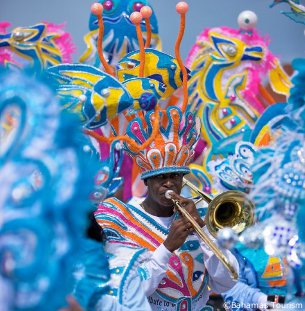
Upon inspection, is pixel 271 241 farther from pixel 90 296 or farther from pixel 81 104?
pixel 81 104

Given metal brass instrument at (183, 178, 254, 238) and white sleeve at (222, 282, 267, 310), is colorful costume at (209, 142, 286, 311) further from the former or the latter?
metal brass instrument at (183, 178, 254, 238)

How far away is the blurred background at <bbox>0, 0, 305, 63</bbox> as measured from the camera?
7.54 m

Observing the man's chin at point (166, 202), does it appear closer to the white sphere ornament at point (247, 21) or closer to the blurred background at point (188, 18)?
the white sphere ornament at point (247, 21)

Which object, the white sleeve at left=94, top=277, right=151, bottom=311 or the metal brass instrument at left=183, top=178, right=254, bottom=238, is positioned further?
the metal brass instrument at left=183, top=178, right=254, bottom=238

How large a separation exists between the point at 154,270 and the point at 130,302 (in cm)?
66

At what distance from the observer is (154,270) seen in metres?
3.64

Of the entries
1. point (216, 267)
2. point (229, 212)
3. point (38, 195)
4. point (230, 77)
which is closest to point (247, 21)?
point (230, 77)

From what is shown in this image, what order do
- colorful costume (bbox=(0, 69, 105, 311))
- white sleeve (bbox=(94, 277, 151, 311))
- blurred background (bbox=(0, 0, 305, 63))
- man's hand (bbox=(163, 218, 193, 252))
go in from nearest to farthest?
colorful costume (bbox=(0, 69, 105, 311)) < white sleeve (bbox=(94, 277, 151, 311)) < man's hand (bbox=(163, 218, 193, 252)) < blurred background (bbox=(0, 0, 305, 63))

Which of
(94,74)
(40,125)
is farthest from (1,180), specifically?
(94,74)

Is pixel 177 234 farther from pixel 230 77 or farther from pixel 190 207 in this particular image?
pixel 230 77

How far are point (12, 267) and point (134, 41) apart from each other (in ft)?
14.7

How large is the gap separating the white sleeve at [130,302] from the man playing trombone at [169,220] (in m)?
0.74

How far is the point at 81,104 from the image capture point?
127 inches

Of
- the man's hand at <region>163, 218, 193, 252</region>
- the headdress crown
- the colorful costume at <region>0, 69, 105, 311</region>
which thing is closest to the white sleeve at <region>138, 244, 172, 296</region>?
the man's hand at <region>163, 218, 193, 252</region>
